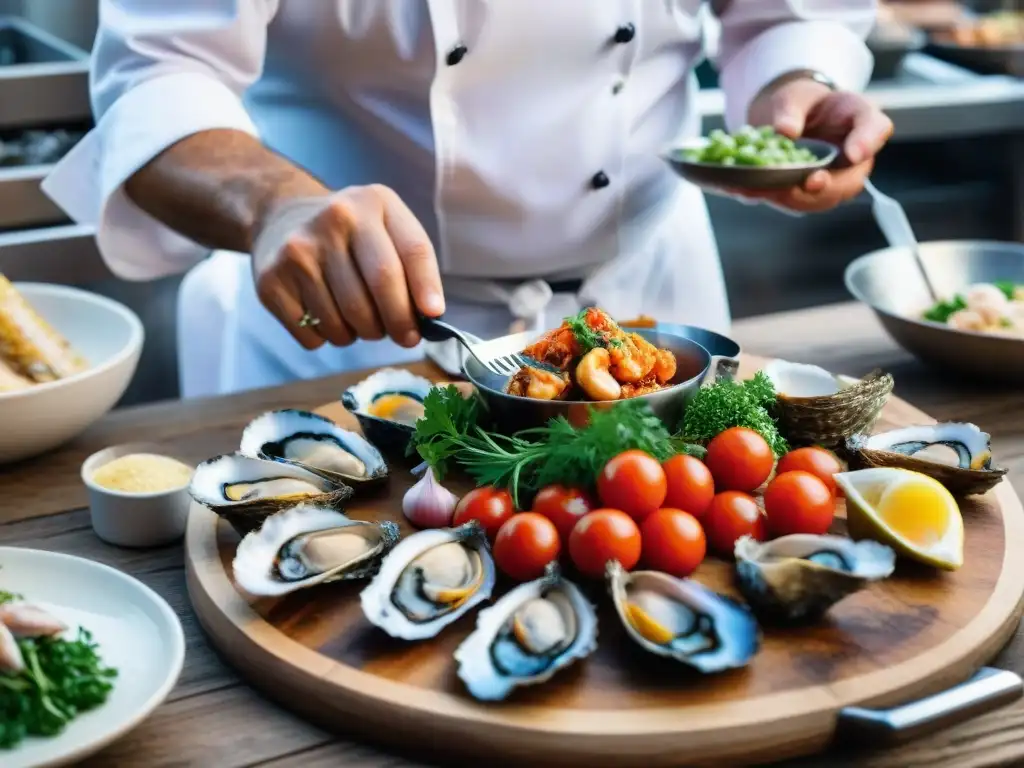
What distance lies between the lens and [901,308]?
7.25ft

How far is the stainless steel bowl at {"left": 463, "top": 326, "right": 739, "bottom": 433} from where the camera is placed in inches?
57.8

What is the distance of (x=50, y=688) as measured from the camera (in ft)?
3.48

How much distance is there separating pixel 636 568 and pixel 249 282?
1.26m

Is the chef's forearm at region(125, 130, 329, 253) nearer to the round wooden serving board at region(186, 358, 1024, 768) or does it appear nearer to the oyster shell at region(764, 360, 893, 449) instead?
the round wooden serving board at region(186, 358, 1024, 768)

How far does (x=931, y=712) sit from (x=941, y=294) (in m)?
1.33

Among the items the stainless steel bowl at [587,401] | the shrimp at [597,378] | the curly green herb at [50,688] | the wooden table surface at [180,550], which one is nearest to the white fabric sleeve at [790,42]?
the wooden table surface at [180,550]

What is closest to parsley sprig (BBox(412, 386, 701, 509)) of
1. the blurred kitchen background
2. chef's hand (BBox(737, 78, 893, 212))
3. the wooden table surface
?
the wooden table surface

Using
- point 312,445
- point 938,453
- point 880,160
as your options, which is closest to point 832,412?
point 938,453

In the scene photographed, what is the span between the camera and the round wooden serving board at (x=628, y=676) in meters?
1.07

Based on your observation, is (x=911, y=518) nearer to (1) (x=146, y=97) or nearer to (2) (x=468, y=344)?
(2) (x=468, y=344)

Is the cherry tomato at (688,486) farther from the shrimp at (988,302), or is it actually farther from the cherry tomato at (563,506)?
the shrimp at (988,302)

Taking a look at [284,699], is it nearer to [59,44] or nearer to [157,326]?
[157,326]

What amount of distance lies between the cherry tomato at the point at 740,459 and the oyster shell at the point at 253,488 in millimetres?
469

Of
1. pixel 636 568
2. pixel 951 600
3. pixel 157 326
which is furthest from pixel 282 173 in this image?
pixel 157 326
